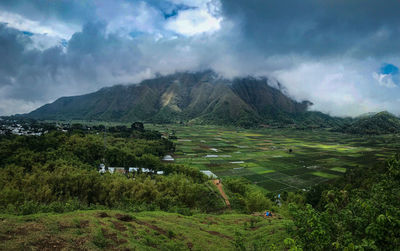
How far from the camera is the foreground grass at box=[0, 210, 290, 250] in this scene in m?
19.3

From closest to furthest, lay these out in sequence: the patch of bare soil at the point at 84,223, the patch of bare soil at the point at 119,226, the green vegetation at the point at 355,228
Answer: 1. the green vegetation at the point at 355,228
2. the patch of bare soil at the point at 84,223
3. the patch of bare soil at the point at 119,226

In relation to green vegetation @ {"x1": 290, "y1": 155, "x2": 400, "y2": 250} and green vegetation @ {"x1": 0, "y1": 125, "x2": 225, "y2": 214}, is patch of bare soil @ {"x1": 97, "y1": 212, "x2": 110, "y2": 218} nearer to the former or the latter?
green vegetation @ {"x1": 0, "y1": 125, "x2": 225, "y2": 214}

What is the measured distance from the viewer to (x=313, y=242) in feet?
41.7

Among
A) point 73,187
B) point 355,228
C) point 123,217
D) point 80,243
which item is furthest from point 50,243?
point 73,187

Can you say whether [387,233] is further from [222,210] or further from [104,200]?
[104,200]

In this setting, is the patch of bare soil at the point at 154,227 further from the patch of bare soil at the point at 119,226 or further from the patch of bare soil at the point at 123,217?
the patch of bare soil at the point at 119,226

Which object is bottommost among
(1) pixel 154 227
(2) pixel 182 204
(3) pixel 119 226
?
(2) pixel 182 204

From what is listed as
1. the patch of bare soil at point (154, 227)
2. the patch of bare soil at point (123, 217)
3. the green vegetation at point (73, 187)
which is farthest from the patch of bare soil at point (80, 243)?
the green vegetation at point (73, 187)

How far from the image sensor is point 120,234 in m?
23.6

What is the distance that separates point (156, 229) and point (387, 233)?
2489 centimetres

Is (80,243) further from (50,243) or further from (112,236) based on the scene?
(112,236)

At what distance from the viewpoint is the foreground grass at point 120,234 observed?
761 inches

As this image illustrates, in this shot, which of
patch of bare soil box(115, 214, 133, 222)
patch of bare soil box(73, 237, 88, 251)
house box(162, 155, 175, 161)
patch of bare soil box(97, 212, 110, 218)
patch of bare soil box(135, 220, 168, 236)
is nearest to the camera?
patch of bare soil box(73, 237, 88, 251)

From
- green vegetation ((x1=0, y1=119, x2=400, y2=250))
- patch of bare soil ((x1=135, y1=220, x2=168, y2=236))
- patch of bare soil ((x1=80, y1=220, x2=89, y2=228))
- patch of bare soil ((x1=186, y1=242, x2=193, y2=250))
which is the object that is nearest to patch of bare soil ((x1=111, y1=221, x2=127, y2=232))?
green vegetation ((x1=0, y1=119, x2=400, y2=250))
